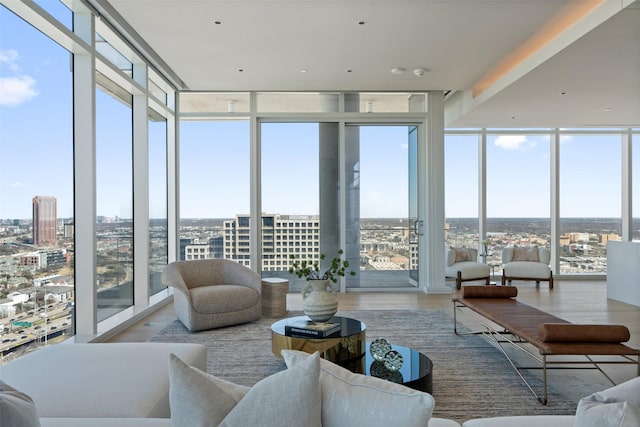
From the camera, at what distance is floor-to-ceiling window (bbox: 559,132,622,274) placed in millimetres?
8531

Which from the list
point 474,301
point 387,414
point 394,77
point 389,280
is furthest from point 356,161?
point 387,414

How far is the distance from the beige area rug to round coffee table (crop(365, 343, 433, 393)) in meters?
0.24

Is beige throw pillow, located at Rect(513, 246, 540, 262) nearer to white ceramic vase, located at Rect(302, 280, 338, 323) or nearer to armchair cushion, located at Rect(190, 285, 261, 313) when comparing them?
armchair cushion, located at Rect(190, 285, 261, 313)

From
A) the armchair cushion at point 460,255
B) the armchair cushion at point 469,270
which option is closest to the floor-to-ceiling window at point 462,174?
the armchair cushion at point 460,255

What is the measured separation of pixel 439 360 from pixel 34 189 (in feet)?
11.7

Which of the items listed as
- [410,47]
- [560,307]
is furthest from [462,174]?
[410,47]

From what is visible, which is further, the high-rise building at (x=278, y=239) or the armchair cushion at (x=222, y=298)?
the high-rise building at (x=278, y=239)

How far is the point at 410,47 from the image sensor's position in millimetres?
5133

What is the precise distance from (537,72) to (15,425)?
5311 millimetres

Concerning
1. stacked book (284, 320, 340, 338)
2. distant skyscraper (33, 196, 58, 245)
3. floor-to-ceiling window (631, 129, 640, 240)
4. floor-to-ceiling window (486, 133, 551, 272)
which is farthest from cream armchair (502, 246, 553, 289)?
distant skyscraper (33, 196, 58, 245)

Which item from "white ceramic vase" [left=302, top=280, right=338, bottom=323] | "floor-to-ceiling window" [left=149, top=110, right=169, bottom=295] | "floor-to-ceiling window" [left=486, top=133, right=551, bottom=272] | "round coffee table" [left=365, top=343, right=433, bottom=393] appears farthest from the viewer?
"floor-to-ceiling window" [left=486, top=133, right=551, bottom=272]

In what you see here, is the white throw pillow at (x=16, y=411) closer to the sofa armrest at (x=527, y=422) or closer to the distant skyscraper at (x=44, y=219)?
the sofa armrest at (x=527, y=422)

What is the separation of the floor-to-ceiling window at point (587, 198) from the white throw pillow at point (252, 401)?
8.68 metres

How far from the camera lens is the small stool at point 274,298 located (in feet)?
17.6
